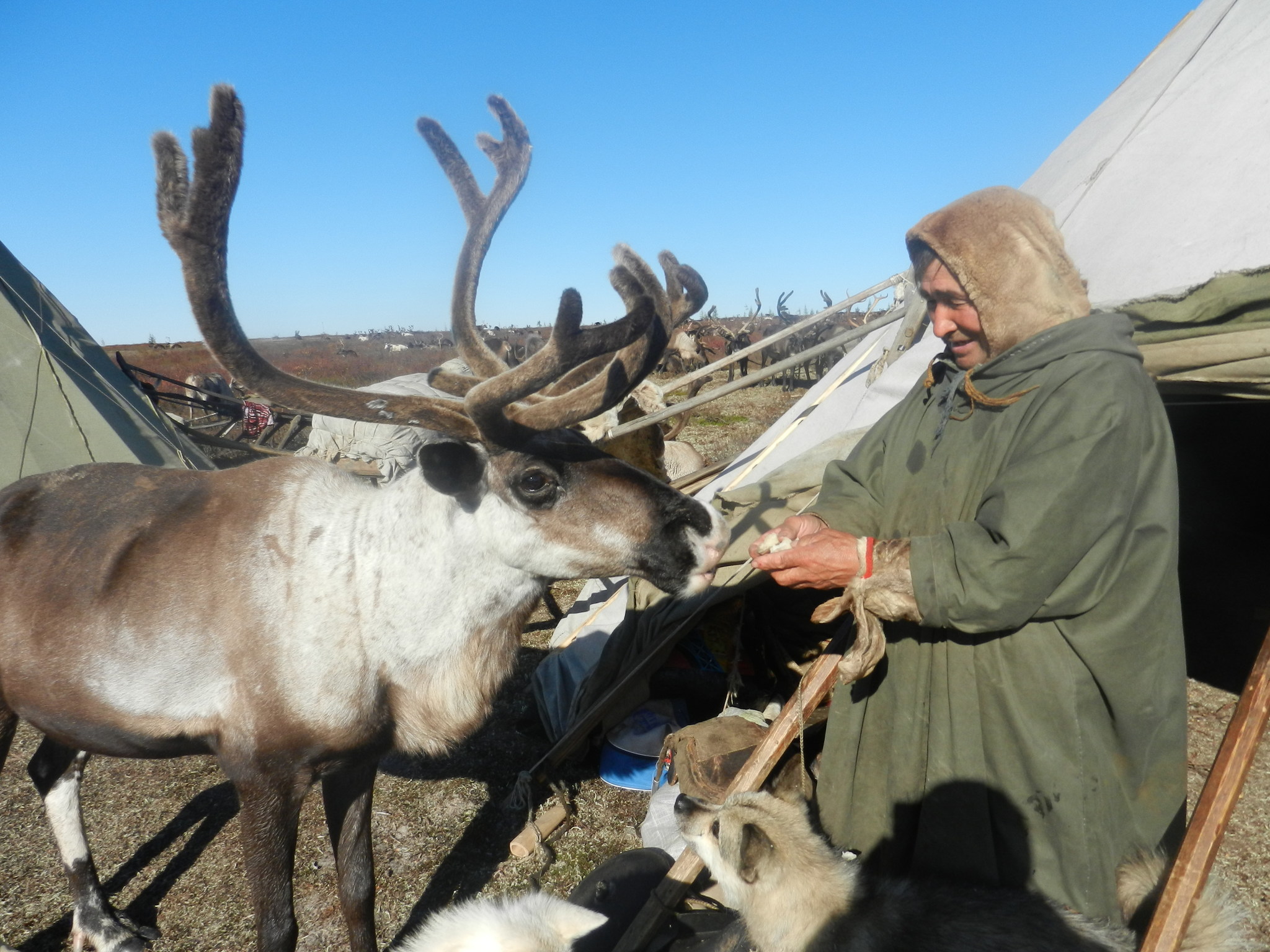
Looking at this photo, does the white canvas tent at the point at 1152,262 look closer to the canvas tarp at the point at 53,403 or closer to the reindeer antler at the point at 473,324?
the reindeer antler at the point at 473,324

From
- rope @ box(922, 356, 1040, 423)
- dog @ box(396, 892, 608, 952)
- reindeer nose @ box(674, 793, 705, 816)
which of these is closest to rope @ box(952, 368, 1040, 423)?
rope @ box(922, 356, 1040, 423)

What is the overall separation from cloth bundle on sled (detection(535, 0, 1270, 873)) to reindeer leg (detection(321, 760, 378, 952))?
1.37 meters

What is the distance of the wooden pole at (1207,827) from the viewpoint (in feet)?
5.07

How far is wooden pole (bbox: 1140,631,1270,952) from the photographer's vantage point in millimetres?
1545

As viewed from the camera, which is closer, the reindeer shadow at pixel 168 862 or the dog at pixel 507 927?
the dog at pixel 507 927

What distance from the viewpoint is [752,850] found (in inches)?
86.0

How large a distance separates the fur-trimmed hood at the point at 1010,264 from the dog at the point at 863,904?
1610 mm

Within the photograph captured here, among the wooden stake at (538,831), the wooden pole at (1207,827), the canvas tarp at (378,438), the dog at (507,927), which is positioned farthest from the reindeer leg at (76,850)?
the wooden pole at (1207,827)

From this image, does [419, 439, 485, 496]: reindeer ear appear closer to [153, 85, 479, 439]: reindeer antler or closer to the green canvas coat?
[153, 85, 479, 439]: reindeer antler

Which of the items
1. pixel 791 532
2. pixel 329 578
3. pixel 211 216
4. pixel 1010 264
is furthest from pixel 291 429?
pixel 1010 264

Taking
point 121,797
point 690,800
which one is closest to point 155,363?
point 121,797

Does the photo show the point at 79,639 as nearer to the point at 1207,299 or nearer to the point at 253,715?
the point at 253,715

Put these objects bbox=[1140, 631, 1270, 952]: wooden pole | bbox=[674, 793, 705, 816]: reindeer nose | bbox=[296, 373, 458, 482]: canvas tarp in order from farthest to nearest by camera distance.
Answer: bbox=[296, 373, 458, 482]: canvas tarp, bbox=[674, 793, 705, 816]: reindeer nose, bbox=[1140, 631, 1270, 952]: wooden pole

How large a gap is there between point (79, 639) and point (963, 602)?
10.2ft
